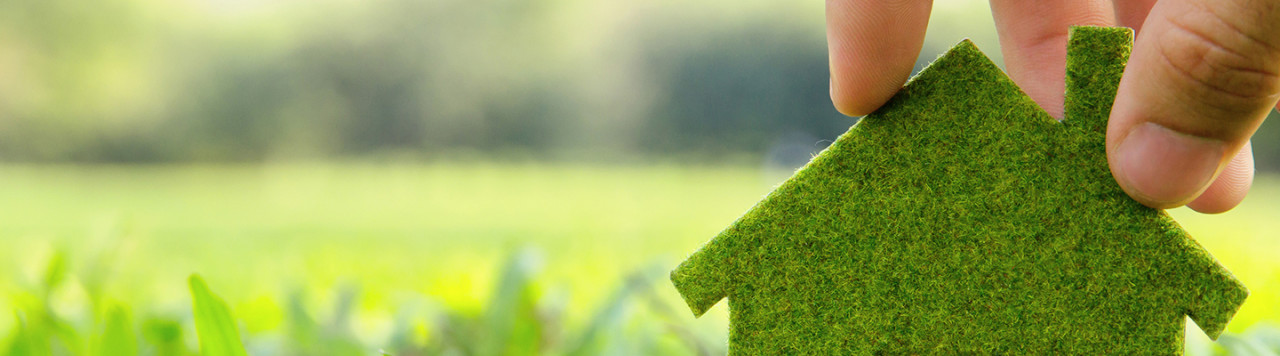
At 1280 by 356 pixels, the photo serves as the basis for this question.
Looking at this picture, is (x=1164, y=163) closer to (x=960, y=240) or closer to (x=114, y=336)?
(x=960, y=240)

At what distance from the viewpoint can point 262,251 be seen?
3.89m

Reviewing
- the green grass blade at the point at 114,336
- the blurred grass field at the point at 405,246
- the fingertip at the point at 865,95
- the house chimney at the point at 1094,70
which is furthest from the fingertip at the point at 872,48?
the green grass blade at the point at 114,336

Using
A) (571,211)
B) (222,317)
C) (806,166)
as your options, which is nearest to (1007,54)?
(806,166)

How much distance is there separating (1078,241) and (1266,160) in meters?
12.1

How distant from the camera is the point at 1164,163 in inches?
33.3

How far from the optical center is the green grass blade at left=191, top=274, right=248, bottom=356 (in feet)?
2.48

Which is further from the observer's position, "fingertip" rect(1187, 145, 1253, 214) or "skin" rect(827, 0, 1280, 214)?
"fingertip" rect(1187, 145, 1253, 214)

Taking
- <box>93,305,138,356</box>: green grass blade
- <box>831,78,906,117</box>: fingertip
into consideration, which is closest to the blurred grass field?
<box>93,305,138,356</box>: green grass blade

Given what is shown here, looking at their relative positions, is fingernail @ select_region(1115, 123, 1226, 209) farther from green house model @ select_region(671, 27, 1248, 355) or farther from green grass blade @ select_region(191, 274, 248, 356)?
green grass blade @ select_region(191, 274, 248, 356)

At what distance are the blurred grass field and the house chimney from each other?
0.51 m

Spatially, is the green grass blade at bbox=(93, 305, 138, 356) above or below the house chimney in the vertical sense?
above

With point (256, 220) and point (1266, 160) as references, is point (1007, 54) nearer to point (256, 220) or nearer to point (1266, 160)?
point (256, 220)

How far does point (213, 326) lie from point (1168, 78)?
0.93 metres

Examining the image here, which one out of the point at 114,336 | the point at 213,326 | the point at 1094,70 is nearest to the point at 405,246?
the point at 114,336
